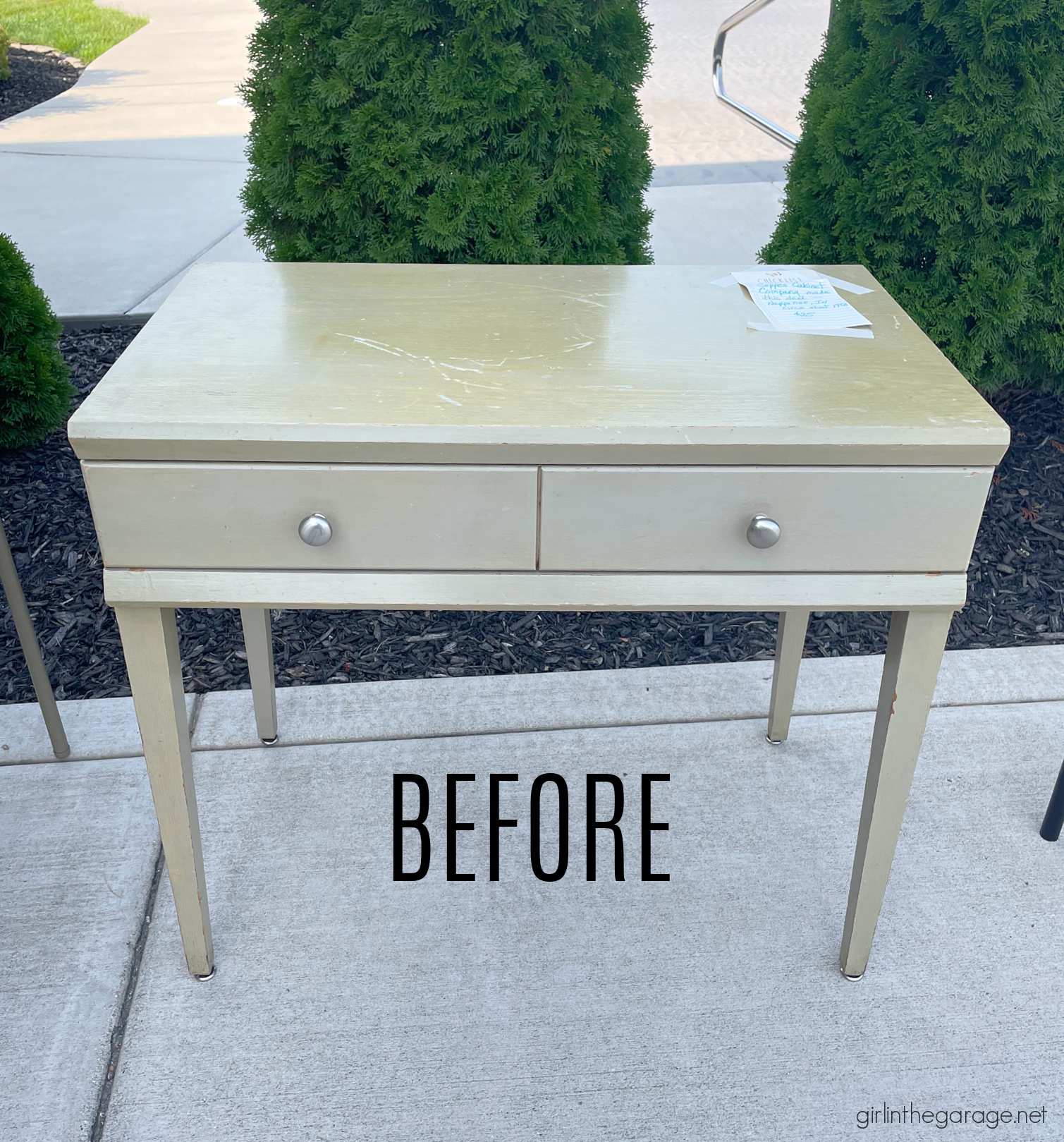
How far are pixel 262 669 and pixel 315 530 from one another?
0.84 m

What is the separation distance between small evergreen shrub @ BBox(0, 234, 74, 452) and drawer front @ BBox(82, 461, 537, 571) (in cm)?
191

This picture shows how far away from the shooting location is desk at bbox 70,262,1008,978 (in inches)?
49.4

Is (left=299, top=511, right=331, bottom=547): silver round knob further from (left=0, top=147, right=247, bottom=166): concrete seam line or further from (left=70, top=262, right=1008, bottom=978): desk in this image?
(left=0, top=147, right=247, bottom=166): concrete seam line

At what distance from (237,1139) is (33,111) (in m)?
7.60

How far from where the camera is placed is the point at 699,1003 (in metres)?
1.67

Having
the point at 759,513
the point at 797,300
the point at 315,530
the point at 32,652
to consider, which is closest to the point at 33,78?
the point at 32,652

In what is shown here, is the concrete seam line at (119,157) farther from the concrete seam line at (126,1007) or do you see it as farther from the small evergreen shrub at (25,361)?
the concrete seam line at (126,1007)

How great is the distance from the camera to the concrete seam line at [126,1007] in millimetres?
1497

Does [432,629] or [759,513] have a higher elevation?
[759,513]

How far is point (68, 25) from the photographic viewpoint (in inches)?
394

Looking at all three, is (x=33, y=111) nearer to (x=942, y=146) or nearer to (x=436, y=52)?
(x=436, y=52)

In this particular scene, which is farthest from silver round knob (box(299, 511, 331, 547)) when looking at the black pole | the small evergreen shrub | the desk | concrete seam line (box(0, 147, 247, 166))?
concrete seam line (box(0, 147, 247, 166))

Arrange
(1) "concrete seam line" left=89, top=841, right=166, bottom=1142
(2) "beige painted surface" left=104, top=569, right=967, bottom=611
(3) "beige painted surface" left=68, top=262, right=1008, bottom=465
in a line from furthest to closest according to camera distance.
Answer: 1. (1) "concrete seam line" left=89, top=841, right=166, bottom=1142
2. (2) "beige painted surface" left=104, top=569, right=967, bottom=611
3. (3) "beige painted surface" left=68, top=262, right=1008, bottom=465

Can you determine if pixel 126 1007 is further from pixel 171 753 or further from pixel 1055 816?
pixel 1055 816
